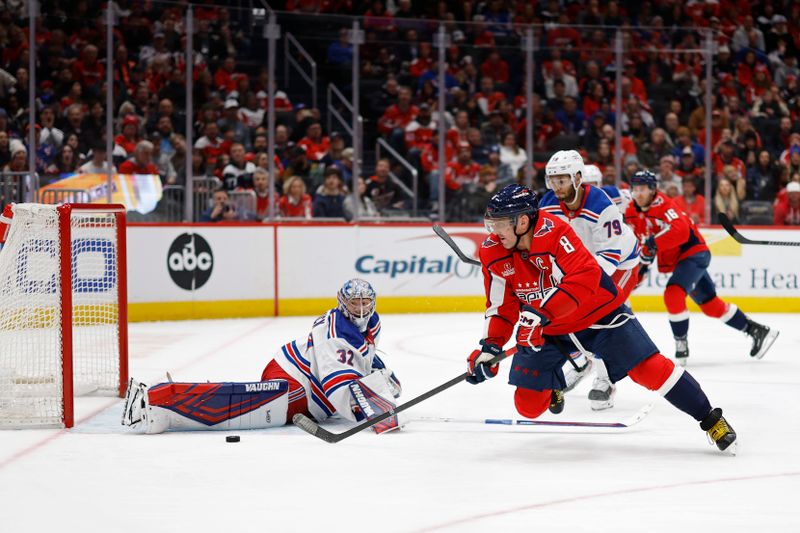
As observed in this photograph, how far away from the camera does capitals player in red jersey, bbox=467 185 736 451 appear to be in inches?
149

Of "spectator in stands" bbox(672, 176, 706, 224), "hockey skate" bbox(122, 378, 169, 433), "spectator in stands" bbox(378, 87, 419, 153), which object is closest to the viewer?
"hockey skate" bbox(122, 378, 169, 433)

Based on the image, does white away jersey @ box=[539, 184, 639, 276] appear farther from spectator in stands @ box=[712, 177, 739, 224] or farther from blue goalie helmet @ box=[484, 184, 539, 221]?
spectator in stands @ box=[712, 177, 739, 224]

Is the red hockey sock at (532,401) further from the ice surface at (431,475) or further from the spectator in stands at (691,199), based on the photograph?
the spectator in stands at (691,199)

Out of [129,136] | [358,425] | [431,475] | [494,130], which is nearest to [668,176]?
[494,130]

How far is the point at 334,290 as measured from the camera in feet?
32.2

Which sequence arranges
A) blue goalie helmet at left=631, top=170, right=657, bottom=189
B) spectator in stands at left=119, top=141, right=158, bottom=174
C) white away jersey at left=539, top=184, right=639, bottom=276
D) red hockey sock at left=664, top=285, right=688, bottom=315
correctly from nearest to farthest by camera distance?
white away jersey at left=539, top=184, right=639, bottom=276 → blue goalie helmet at left=631, top=170, right=657, bottom=189 → red hockey sock at left=664, top=285, right=688, bottom=315 → spectator in stands at left=119, top=141, right=158, bottom=174

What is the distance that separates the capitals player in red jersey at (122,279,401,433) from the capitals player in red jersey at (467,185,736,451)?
0.60 m

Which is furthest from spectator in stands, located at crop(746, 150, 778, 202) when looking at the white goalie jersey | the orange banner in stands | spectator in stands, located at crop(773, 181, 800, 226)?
the white goalie jersey

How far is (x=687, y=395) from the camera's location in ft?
12.6

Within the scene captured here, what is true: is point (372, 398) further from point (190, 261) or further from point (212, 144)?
point (212, 144)

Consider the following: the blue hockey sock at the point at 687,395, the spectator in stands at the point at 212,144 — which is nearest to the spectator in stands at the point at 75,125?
the spectator in stands at the point at 212,144

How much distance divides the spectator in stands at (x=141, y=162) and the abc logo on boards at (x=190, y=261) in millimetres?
643

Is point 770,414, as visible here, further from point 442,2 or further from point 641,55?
point 442,2

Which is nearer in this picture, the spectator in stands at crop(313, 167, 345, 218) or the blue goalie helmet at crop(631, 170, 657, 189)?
the blue goalie helmet at crop(631, 170, 657, 189)
